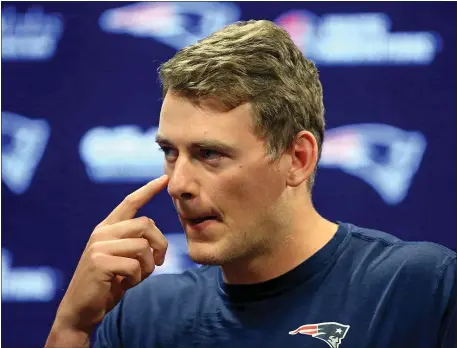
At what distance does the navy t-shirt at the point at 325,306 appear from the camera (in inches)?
65.2

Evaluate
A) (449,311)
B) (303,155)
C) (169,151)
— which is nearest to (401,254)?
(449,311)

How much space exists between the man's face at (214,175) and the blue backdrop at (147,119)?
82cm

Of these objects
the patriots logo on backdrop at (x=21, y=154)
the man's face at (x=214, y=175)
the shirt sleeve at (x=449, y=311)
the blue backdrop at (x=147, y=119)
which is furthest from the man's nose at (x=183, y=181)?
the patriots logo on backdrop at (x=21, y=154)

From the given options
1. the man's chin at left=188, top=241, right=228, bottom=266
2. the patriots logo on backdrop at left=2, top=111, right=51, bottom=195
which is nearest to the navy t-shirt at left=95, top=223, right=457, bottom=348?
the man's chin at left=188, top=241, right=228, bottom=266

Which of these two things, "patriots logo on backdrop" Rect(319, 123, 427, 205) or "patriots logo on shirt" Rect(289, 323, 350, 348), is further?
"patriots logo on backdrop" Rect(319, 123, 427, 205)

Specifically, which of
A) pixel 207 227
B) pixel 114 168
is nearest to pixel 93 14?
pixel 114 168

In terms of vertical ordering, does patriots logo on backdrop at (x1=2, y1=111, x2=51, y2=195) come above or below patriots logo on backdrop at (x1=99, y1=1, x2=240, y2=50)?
below

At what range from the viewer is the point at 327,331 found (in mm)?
1673

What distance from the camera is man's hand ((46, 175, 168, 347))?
1658 millimetres

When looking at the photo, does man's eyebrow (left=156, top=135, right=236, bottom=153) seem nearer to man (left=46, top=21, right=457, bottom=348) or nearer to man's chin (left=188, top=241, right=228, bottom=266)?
man (left=46, top=21, right=457, bottom=348)

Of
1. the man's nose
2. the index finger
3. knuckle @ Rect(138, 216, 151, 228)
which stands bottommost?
knuckle @ Rect(138, 216, 151, 228)

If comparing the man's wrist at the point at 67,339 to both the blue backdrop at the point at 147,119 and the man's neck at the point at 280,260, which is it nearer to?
the man's neck at the point at 280,260

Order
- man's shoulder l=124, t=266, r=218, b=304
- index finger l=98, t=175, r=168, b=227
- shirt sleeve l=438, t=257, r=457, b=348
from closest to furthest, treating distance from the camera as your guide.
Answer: shirt sleeve l=438, t=257, r=457, b=348 → index finger l=98, t=175, r=168, b=227 → man's shoulder l=124, t=266, r=218, b=304

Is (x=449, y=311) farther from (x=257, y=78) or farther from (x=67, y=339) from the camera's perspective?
(x=67, y=339)
